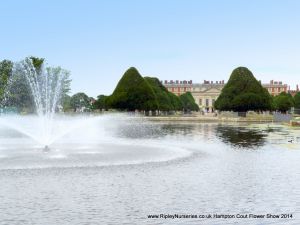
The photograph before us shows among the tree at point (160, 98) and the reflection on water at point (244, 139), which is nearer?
the reflection on water at point (244, 139)

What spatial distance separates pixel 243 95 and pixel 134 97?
898 inches

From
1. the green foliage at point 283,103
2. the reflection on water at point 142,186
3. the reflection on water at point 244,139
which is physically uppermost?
the green foliage at point 283,103

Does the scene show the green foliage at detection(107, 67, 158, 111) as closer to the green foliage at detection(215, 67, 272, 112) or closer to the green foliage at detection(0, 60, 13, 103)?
the green foliage at detection(215, 67, 272, 112)

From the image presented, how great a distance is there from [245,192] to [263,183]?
1909 millimetres

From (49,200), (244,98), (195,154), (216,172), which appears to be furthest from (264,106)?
(49,200)

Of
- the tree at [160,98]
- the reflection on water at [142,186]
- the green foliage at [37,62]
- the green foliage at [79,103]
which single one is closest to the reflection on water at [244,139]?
the reflection on water at [142,186]

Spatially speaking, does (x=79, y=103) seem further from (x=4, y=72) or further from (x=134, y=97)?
(x=4, y=72)

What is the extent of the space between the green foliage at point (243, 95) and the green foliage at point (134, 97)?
14683 millimetres

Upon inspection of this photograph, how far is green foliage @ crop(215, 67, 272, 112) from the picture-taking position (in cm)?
10775

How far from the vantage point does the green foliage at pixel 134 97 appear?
11456cm

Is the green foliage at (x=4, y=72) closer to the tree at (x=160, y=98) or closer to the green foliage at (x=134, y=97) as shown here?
the green foliage at (x=134, y=97)

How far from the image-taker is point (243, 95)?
108 metres

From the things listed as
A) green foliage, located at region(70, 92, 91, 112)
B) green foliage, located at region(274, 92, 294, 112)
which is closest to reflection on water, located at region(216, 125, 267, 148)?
green foliage, located at region(274, 92, 294, 112)

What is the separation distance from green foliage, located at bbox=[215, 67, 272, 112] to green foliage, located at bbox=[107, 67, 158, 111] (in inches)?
578
